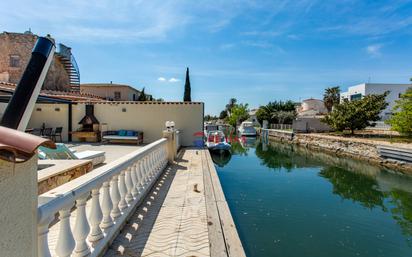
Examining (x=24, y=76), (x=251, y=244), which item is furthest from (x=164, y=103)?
(x=24, y=76)

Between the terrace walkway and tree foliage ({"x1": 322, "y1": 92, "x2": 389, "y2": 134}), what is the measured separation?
25814 millimetres

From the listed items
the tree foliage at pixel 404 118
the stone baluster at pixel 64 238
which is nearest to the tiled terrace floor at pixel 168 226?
the stone baluster at pixel 64 238

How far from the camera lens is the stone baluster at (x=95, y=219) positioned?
3.20 m

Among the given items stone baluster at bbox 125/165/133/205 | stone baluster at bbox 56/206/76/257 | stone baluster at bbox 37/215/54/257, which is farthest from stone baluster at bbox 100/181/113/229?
stone baluster at bbox 37/215/54/257

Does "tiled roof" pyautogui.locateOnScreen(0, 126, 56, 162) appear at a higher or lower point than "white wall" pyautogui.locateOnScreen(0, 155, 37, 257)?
higher

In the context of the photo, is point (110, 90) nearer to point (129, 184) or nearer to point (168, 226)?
point (129, 184)

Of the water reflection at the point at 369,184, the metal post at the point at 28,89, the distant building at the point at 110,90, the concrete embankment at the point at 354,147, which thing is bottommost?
the water reflection at the point at 369,184

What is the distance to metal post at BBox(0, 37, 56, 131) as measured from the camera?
5.58 ft

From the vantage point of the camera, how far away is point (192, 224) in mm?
4398

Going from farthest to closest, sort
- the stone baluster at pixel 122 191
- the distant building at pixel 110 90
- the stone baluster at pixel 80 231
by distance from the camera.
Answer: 1. the distant building at pixel 110 90
2. the stone baluster at pixel 122 191
3. the stone baluster at pixel 80 231

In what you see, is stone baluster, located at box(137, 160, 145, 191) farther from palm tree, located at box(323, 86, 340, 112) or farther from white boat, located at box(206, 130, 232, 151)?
palm tree, located at box(323, 86, 340, 112)

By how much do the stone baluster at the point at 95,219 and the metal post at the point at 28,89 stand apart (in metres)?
1.64

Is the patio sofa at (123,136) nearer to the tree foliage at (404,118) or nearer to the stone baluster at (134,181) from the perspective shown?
the stone baluster at (134,181)

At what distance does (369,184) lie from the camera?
1231cm
